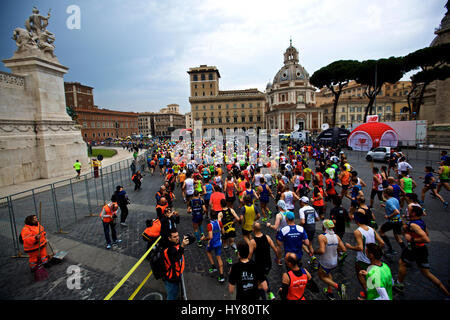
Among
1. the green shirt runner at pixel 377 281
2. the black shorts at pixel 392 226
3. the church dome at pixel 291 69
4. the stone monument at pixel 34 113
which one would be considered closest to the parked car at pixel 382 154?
the black shorts at pixel 392 226

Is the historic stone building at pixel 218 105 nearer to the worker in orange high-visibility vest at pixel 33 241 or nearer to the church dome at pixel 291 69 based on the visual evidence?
the church dome at pixel 291 69

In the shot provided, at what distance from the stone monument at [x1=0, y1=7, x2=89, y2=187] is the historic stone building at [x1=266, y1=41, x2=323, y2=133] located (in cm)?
6194

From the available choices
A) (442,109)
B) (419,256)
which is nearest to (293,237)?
(419,256)

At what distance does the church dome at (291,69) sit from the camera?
76250mm

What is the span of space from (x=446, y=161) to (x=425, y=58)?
3123cm

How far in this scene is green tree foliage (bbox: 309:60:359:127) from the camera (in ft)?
123

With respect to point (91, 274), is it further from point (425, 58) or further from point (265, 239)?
point (425, 58)

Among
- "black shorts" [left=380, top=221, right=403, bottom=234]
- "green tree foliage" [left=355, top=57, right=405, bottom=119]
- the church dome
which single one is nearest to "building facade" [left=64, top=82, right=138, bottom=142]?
the church dome

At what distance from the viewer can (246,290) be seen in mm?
2816

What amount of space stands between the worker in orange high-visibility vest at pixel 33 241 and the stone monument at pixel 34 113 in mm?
12602

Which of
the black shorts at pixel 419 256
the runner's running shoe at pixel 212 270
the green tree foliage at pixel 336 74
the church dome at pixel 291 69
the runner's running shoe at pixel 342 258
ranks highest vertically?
the church dome at pixel 291 69

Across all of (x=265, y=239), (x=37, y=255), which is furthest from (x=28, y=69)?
(x=265, y=239)

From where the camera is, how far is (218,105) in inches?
3442

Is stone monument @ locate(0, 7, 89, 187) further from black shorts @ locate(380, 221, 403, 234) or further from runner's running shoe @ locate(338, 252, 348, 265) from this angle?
black shorts @ locate(380, 221, 403, 234)
